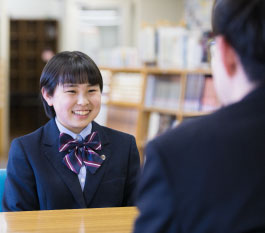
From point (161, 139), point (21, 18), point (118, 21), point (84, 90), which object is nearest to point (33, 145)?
point (84, 90)

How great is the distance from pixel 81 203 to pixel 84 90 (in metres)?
0.43

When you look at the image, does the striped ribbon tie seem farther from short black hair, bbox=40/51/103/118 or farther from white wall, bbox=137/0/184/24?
white wall, bbox=137/0/184/24

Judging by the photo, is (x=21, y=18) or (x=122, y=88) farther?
(x=21, y=18)

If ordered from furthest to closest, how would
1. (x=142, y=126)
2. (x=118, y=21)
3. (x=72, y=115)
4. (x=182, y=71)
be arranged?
(x=118, y=21) < (x=142, y=126) < (x=182, y=71) < (x=72, y=115)

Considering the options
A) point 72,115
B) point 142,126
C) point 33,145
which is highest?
point 72,115

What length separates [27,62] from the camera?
9906 millimetres

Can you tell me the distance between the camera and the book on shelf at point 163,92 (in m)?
4.27

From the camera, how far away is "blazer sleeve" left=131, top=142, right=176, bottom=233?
0.69 meters

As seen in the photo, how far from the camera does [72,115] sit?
5.43ft

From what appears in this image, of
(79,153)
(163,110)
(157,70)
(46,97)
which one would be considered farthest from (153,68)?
(79,153)

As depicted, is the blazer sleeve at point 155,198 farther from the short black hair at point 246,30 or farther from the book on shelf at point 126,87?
the book on shelf at point 126,87

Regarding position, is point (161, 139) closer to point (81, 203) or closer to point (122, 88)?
point (81, 203)

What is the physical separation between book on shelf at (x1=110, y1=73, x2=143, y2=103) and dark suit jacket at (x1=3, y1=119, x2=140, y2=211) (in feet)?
9.60

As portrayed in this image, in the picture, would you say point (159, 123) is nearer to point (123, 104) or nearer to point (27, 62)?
point (123, 104)
